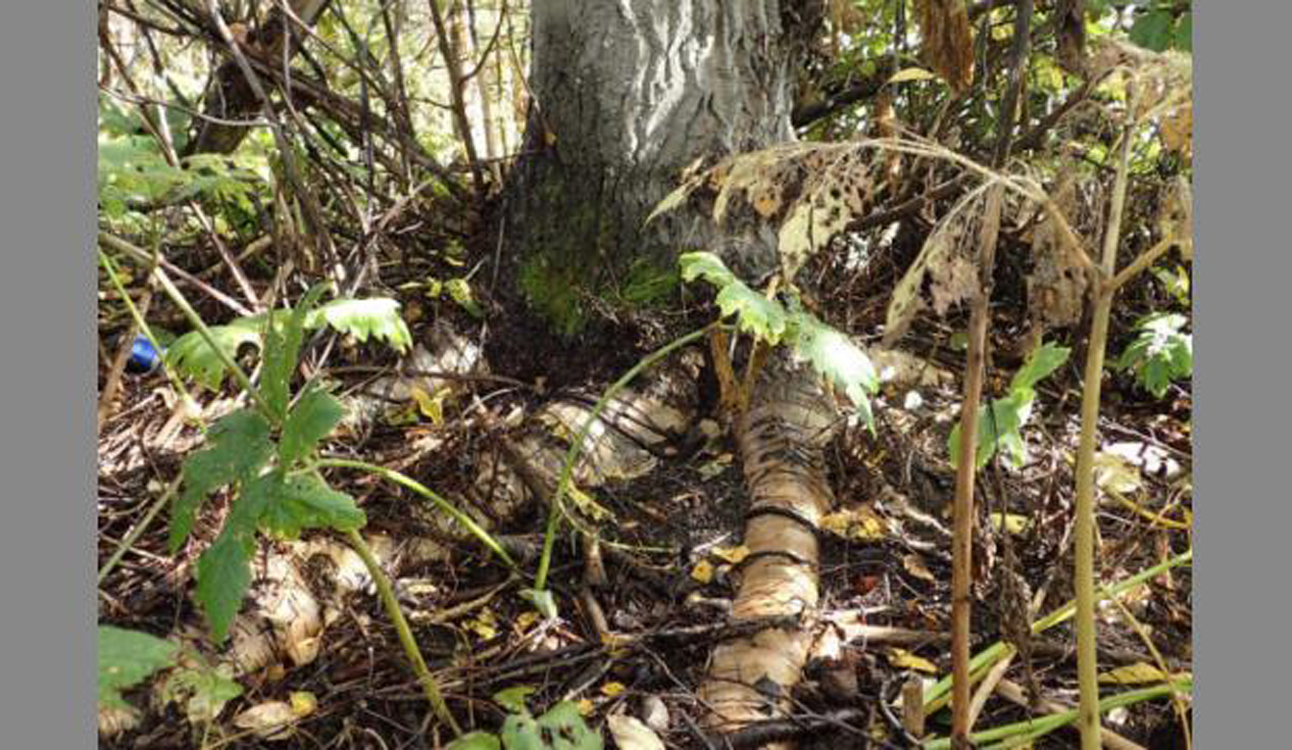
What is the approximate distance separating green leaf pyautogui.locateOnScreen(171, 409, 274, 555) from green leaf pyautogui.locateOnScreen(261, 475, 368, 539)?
74 millimetres

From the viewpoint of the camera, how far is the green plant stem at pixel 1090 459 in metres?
1.17

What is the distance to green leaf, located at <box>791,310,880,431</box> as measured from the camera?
1805 millimetres

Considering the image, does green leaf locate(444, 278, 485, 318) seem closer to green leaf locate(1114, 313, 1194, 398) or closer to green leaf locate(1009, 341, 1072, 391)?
green leaf locate(1009, 341, 1072, 391)

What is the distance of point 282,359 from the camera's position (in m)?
1.49

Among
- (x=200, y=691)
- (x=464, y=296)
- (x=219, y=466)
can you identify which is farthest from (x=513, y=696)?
(x=464, y=296)

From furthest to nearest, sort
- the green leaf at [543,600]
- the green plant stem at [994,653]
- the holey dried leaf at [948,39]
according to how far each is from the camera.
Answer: the holey dried leaf at [948,39] → the green leaf at [543,600] → the green plant stem at [994,653]

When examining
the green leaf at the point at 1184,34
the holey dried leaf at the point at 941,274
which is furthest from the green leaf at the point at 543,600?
the green leaf at the point at 1184,34

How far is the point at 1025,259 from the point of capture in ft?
10.1

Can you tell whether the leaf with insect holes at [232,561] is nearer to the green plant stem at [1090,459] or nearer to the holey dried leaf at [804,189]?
the holey dried leaf at [804,189]

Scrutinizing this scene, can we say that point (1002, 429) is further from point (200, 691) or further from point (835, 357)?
point (200, 691)

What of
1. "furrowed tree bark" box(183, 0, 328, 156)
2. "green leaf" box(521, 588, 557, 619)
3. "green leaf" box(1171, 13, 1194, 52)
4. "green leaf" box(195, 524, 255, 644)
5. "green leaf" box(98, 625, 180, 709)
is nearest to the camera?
"green leaf" box(98, 625, 180, 709)

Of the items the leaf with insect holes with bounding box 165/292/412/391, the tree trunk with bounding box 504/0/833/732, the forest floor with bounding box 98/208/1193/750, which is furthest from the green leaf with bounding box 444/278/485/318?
the leaf with insect holes with bounding box 165/292/412/391

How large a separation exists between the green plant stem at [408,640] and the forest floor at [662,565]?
44 millimetres

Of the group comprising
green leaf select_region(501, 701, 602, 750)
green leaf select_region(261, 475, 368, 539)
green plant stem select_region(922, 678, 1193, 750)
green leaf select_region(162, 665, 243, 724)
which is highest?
green leaf select_region(261, 475, 368, 539)
